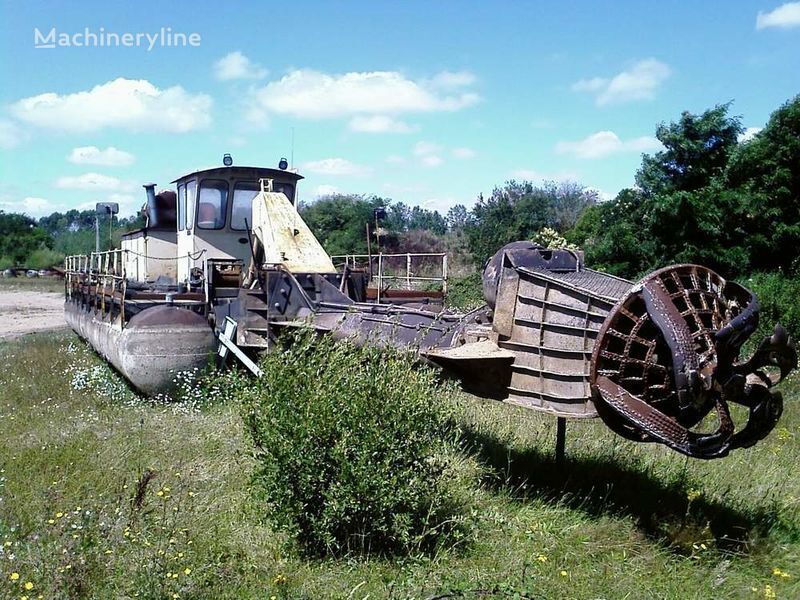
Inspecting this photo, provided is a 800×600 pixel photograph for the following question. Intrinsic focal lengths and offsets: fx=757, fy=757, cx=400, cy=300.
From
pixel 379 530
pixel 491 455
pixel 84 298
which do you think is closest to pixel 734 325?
pixel 379 530

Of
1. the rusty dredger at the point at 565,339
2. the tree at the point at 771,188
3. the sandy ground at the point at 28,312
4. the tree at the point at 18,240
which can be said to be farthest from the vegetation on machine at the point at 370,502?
the tree at the point at 18,240

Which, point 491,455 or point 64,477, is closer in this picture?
point 64,477

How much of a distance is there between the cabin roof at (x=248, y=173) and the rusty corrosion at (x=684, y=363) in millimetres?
9447

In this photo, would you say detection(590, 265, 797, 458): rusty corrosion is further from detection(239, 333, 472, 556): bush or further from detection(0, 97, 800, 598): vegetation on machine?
detection(239, 333, 472, 556): bush

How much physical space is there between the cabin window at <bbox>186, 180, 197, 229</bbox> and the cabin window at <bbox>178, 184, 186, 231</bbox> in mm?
242

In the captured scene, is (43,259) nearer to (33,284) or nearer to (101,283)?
(33,284)

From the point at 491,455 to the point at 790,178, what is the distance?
10.3m

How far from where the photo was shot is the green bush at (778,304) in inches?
464

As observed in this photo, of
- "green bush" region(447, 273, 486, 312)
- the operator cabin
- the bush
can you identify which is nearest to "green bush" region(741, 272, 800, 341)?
"green bush" region(447, 273, 486, 312)

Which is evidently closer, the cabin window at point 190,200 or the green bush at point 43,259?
the cabin window at point 190,200

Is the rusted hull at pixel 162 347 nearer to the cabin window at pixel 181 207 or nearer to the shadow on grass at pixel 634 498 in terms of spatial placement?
the cabin window at pixel 181 207

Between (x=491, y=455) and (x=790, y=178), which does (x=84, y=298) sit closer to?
(x=491, y=455)

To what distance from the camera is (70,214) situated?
405 ft

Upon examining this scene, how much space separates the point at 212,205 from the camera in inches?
518
